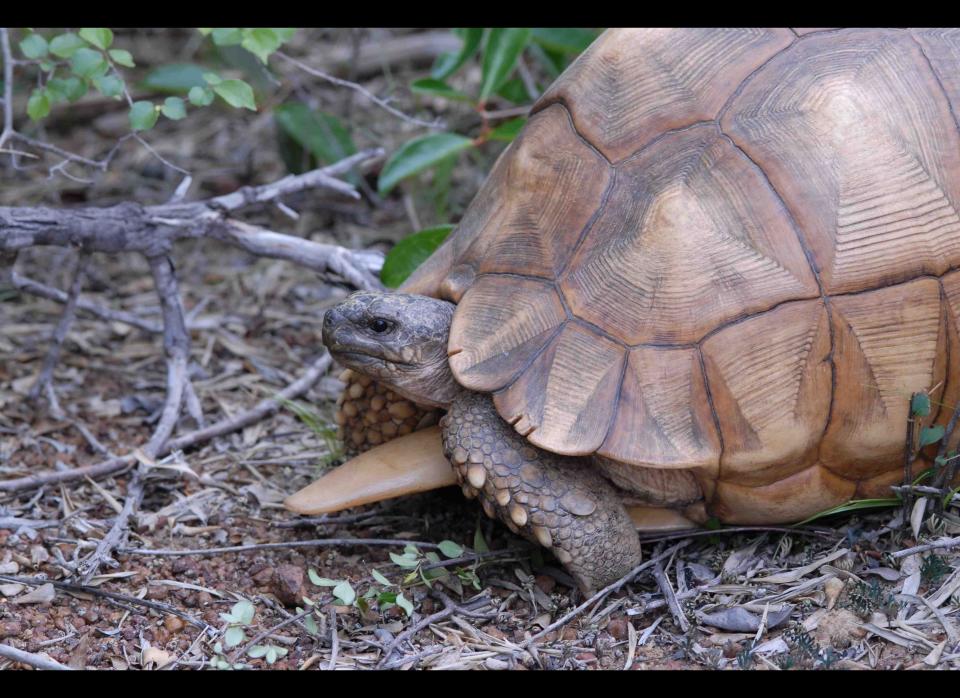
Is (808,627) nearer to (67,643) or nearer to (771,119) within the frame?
(771,119)

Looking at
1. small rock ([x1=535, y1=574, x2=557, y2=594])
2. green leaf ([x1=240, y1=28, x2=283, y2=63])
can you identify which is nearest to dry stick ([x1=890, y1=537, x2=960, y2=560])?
small rock ([x1=535, y1=574, x2=557, y2=594])

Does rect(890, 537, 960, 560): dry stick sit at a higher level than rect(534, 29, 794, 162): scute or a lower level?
lower

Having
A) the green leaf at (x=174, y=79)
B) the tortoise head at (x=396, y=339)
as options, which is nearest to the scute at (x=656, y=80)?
the tortoise head at (x=396, y=339)

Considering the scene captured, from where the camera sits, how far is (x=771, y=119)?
2.49 meters

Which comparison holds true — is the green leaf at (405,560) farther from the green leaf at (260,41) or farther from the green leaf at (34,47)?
the green leaf at (34,47)

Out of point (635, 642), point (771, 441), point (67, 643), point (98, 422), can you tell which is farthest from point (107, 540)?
point (771, 441)

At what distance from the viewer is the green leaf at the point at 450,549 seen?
102 inches

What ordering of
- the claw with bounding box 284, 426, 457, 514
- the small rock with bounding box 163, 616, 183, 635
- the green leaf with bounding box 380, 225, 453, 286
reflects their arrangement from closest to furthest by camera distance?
the small rock with bounding box 163, 616, 183, 635, the claw with bounding box 284, 426, 457, 514, the green leaf with bounding box 380, 225, 453, 286

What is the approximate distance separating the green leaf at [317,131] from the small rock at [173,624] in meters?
2.30

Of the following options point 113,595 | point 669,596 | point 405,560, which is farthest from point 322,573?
point 669,596

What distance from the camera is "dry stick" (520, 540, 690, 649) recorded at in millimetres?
2398

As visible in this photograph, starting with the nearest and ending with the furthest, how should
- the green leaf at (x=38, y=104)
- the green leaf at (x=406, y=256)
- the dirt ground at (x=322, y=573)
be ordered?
the dirt ground at (x=322, y=573), the green leaf at (x=38, y=104), the green leaf at (x=406, y=256)

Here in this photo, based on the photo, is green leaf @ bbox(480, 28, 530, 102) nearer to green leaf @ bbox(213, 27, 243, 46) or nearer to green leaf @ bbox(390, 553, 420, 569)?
green leaf @ bbox(213, 27, 243, 46)

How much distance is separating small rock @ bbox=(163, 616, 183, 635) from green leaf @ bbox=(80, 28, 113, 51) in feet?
5.21
